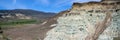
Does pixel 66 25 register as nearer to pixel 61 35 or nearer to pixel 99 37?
pixel 61 35

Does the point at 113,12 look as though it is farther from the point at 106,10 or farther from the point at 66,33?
the point at 66,33

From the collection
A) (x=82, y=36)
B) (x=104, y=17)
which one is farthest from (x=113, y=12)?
(x=82, y=36)

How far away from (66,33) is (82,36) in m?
3.60

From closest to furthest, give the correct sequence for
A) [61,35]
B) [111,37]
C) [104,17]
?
[111,37], [104,17], [61,35]

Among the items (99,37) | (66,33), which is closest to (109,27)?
(99,37)

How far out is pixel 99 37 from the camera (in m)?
58.5

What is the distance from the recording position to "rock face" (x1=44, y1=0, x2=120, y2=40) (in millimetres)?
58719

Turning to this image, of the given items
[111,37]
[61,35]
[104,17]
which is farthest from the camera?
[61,35]

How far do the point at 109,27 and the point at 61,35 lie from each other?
9.34 m

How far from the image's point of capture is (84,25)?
206 feet

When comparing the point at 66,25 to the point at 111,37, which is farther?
the point at 66,25

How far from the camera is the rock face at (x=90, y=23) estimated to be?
193ft

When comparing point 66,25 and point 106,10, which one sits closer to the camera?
point 106,10

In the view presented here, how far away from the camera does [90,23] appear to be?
6250cm
